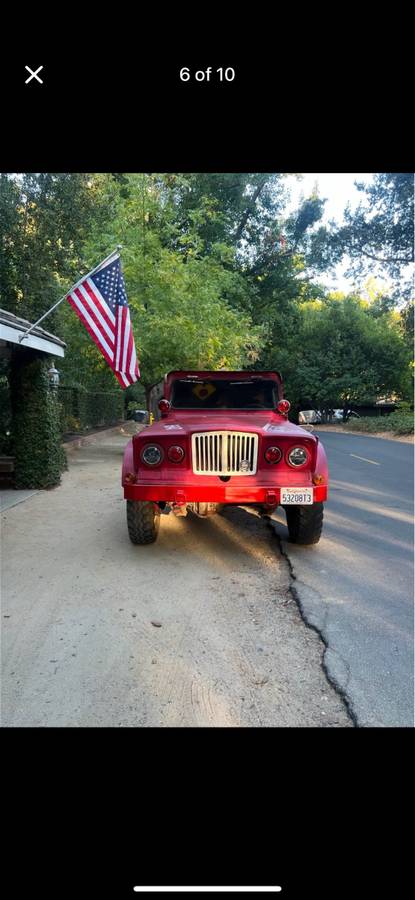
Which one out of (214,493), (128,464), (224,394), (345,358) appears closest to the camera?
(214,493)

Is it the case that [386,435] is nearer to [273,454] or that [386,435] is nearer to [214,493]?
[273,454]

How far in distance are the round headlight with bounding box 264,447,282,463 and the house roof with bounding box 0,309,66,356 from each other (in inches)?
146

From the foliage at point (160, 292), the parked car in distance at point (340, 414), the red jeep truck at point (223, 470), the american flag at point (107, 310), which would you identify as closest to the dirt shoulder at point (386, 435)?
the parked car in distance at point (340, 414)

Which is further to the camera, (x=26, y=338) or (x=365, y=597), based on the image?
(x=26, y=338)

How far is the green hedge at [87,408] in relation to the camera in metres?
15.0

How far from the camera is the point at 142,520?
4461mm

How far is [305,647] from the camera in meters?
2.77

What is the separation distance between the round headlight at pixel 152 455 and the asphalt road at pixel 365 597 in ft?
5.01

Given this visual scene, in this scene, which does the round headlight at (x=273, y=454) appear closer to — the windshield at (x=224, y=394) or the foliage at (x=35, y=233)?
the windshield at (x=224, y=394)

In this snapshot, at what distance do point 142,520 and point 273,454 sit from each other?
1392 millimetres

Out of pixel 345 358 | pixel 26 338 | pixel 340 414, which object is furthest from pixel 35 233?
pixel 340 414
